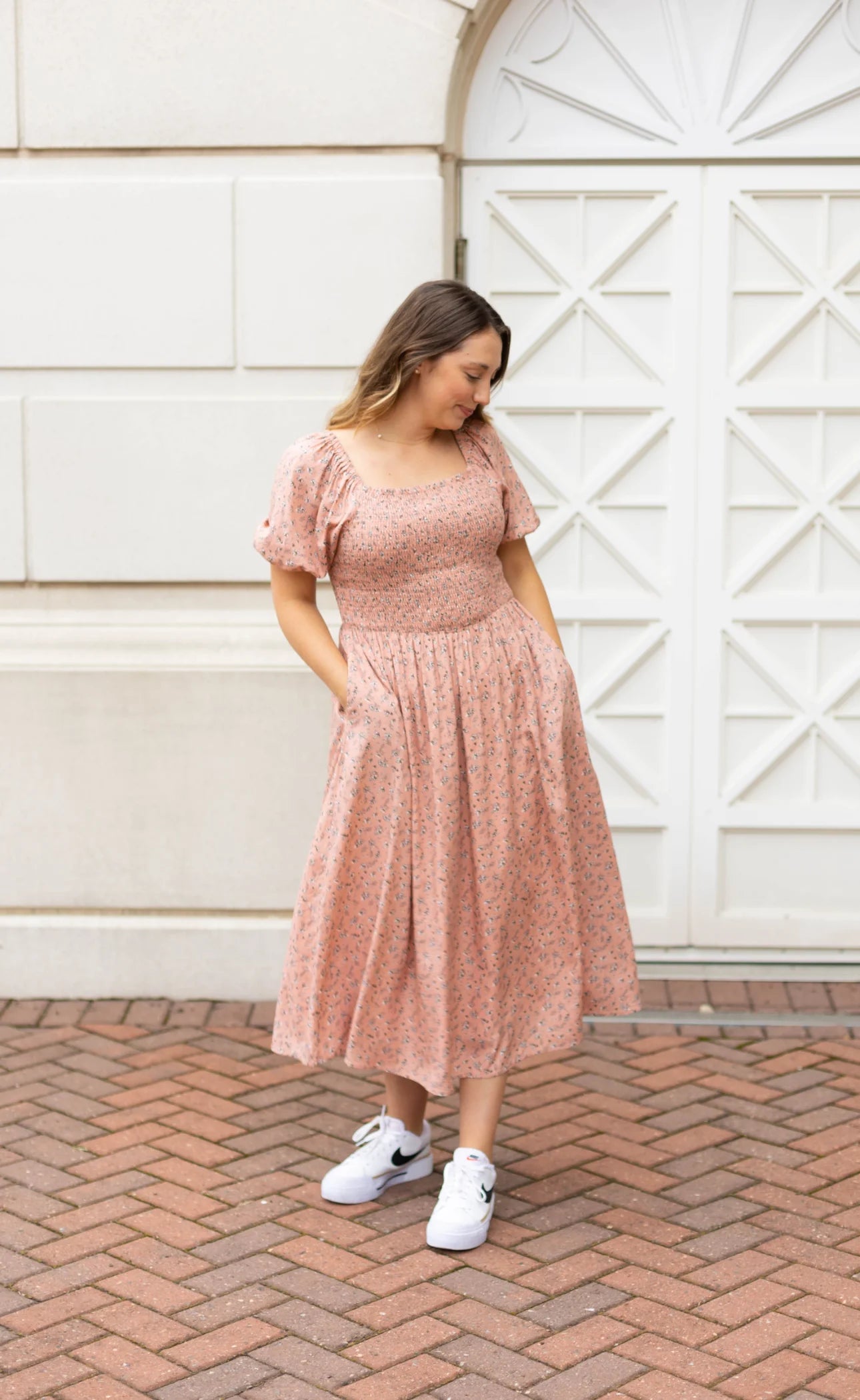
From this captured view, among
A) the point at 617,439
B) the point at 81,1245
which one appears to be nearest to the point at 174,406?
the point at 617,439

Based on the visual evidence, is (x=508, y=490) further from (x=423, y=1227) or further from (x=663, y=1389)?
(x=663, y=1389)

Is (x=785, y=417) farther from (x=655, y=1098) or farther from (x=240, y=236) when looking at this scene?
(x=655, y=1098)

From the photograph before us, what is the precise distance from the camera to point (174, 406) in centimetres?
490

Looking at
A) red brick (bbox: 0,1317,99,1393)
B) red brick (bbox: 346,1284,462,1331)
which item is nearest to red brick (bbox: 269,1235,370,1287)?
red brick (bbox: 346,1284,462,1331)

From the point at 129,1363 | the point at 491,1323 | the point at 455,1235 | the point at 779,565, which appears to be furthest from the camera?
the point at 779,565

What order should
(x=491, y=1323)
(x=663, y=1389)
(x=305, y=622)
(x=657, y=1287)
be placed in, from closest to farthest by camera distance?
(x=663, y=1389) → (x=491, y=1323) → (x=657, y=1287) → (x=305, y=622)

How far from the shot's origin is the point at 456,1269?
3.38 metres

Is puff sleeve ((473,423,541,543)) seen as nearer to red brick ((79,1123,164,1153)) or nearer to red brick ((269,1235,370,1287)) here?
red brick ((269,1235,370,1287))

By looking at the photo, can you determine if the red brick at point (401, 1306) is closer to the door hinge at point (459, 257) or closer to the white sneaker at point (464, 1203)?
the white sneaker at point (464, 1203)

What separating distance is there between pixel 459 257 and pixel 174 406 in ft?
3.26

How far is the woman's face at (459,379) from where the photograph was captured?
3.37m

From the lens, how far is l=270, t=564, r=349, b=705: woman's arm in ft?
11.5

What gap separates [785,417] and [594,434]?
60cm

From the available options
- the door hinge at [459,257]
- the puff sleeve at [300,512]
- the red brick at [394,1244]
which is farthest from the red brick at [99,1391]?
the door hinge at [459,257]
